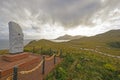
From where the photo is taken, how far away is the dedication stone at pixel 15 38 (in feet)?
33.8

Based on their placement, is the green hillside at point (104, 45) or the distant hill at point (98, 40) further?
the distant hill at point (98, 40)

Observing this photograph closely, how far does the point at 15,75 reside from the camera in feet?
16.3

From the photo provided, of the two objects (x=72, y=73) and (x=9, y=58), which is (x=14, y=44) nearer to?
(x=9, y=58)

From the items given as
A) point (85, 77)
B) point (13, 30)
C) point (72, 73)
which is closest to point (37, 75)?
point (72, 73)

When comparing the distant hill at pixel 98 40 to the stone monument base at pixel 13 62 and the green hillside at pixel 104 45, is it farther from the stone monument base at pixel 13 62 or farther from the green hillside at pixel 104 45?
the stone monument base at pixel 13 62

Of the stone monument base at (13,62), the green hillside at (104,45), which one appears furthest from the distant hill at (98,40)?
the stone monument base at (13,62)

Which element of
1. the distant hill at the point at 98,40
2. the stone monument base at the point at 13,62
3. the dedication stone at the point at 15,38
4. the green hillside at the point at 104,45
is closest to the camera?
the stone monument base at the point at 13,62

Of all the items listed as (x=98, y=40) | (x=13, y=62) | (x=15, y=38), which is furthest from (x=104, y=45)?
(x=13, y=62)

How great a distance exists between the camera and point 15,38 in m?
10.6

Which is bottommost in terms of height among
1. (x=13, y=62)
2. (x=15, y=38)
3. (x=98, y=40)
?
(x=13, y=62)

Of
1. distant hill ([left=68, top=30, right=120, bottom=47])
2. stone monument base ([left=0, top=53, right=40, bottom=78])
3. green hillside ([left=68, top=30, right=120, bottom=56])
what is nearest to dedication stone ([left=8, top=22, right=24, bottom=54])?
stone monument base ([left=0, top=53, right=40, bottom=78])

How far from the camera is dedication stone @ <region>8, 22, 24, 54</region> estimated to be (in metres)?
10.3

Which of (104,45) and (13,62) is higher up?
(13,62)

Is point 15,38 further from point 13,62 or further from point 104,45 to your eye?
point 104,45
